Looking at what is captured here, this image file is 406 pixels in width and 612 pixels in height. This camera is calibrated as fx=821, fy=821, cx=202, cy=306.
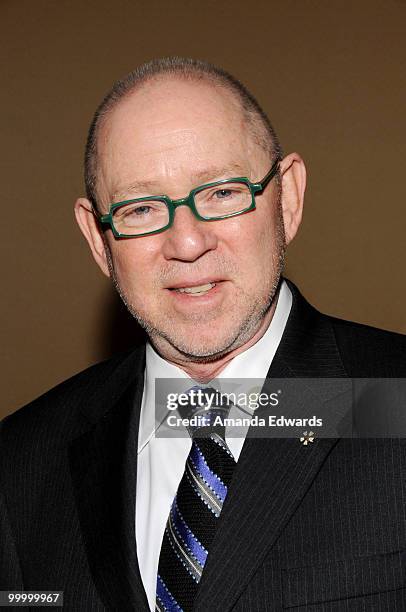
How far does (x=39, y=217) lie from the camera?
2.83 metres

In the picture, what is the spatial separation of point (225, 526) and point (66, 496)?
433 millimetres

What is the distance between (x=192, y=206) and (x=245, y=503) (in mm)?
522

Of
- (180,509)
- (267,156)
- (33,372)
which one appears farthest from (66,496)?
(33,372)

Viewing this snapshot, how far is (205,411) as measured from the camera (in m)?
1.55

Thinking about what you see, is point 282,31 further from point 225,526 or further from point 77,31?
point 225,526

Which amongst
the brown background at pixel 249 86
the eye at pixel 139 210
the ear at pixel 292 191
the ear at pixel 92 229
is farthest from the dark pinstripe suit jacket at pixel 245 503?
the brown background at pixel 249 86

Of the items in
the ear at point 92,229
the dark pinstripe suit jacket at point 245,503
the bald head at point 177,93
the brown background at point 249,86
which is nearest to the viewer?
the dark pinstripe suit jacket at point 245,503

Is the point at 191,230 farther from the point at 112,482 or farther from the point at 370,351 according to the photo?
the point at 112,482

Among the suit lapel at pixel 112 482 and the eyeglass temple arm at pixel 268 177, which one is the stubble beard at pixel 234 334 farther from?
the suit lapel at pixel 112 482

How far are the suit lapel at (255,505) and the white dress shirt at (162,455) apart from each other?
0.27ft

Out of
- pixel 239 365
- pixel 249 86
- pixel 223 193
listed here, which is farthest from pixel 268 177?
pixel 249 86

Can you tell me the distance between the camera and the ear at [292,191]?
165 cm

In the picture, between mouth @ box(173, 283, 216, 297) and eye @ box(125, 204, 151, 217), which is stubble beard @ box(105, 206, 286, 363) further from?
eye @ box(125, 204, 151, 217)

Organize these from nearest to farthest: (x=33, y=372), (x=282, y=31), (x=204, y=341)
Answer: (x=204, y=341), (x=282, y=31), (x=33, y=372)
